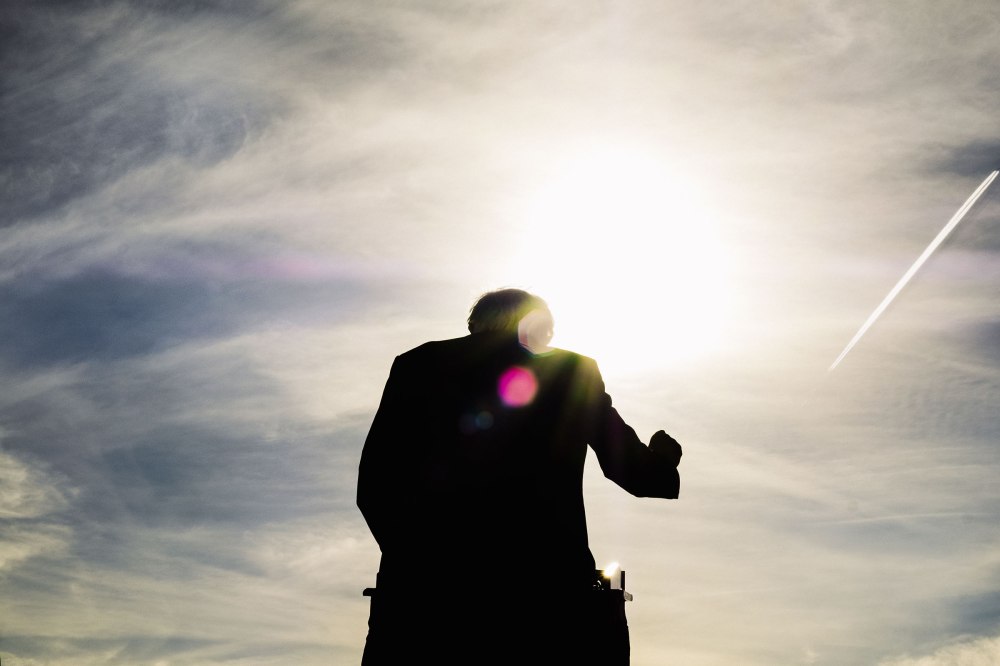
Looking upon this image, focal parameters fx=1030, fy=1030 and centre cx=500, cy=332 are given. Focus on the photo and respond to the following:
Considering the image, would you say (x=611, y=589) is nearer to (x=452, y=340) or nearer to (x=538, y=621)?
(x=538, y=621)

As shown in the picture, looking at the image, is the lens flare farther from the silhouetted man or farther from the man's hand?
the man's hand

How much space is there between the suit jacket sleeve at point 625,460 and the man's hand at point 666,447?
3 cm

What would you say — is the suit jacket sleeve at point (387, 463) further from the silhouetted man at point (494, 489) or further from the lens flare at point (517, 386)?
the lens flare at point (517, 386)

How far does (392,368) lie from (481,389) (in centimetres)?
39

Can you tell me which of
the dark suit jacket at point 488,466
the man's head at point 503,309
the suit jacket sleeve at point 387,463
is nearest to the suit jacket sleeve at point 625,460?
the dark suit jacket at point 488,466

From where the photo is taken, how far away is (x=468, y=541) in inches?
154

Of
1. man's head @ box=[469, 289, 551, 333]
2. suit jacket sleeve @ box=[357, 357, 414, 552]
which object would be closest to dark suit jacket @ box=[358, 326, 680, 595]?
suit jacket sleeve @ box=[357, 357, 414, 552]

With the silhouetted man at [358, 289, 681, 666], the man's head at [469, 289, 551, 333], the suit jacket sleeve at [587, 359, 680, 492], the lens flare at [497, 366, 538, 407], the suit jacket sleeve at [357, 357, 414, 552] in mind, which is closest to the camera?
the silhouetted man at [358, 289, 681, 666]

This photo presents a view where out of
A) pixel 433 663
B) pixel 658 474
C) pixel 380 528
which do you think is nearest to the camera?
pixel 433 663

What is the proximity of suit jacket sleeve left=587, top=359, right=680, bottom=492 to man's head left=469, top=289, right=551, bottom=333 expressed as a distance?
39 centimetres

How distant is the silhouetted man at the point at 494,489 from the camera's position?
384 centimetres

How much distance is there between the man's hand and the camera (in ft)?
14.6

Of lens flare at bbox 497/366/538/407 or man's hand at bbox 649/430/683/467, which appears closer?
lens flare at bbox 497/366/538/407

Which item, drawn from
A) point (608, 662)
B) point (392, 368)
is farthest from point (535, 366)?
point (608, 662)
